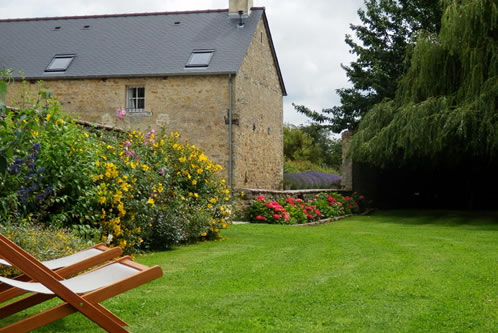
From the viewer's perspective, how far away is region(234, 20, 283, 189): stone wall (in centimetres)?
2038

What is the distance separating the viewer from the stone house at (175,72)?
2002 centimetres

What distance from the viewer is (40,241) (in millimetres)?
6055

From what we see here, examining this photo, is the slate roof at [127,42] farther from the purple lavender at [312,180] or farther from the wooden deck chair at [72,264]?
the wooden deck chair at [72,264]

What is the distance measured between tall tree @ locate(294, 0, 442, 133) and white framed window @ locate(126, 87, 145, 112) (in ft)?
24.2

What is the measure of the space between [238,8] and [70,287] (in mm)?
19912

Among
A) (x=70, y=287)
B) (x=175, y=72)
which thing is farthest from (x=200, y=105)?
(x=70, y=287)

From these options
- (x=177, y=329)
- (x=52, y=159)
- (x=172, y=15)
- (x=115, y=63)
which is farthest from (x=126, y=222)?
(x=172, y=15)

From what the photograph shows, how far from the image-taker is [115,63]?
21.2m

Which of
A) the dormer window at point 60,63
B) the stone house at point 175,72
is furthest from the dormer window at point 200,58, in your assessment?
the dormer window at point 60,63

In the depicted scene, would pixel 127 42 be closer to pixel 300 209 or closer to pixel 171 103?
pixel 171 103

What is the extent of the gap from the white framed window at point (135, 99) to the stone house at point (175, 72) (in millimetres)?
33

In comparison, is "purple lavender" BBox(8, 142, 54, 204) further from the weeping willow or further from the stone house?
the stone house

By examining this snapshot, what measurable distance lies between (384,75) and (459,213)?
20.2 ft

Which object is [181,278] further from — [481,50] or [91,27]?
[91,27]
